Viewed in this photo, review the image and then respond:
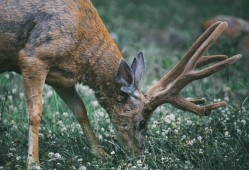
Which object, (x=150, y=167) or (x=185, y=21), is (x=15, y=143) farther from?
(x=185, y=21)

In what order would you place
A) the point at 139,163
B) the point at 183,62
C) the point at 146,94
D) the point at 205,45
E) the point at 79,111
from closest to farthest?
the point at 139,163, the point at 205,45, the point at 183,62, the point at 146,94, the point at 79,111

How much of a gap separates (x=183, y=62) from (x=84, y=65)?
1072 millimetres

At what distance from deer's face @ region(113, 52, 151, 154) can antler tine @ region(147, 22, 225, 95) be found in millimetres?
189

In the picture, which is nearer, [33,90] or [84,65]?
[33,90]

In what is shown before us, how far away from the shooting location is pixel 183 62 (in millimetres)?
5750

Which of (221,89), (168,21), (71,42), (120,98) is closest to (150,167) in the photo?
(120,98)

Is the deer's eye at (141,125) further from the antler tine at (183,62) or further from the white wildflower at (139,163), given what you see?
the white wildflower at (139,163)

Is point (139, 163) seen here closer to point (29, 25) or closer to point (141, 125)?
point (141, 125)

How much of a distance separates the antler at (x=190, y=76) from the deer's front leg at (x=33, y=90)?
1191mm

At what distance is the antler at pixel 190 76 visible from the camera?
533 cm

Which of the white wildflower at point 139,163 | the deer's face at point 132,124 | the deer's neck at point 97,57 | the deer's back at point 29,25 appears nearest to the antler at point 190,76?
the deer's face at point 132,124

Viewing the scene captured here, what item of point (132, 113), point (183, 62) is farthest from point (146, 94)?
point (183, 62)

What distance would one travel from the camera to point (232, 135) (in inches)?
232

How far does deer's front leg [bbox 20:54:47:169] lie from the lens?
5.40m
